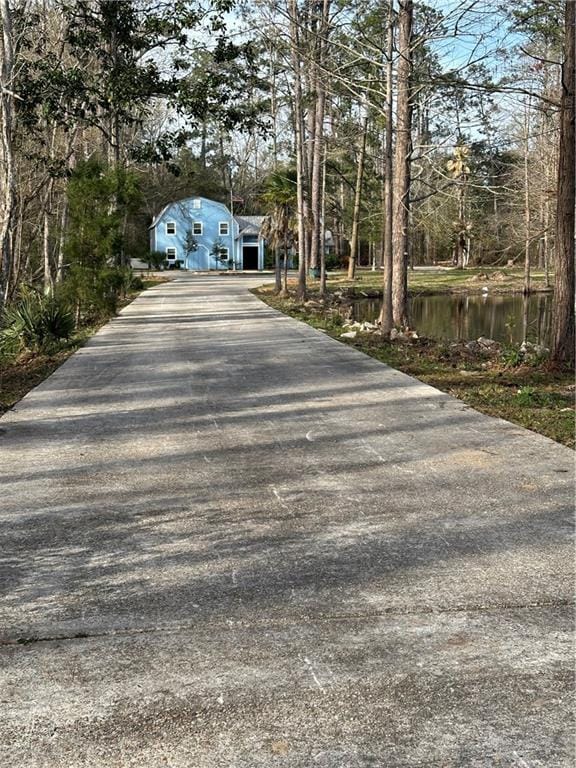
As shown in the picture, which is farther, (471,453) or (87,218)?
(87,218)

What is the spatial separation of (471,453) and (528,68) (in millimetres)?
10139

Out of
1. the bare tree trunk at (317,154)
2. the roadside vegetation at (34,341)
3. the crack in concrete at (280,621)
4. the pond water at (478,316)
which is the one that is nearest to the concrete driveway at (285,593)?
the crack in concrete at (280,621)

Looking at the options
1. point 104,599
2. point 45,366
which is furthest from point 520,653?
point 45,366

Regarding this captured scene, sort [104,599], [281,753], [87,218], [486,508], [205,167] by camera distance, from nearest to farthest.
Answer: [281,753]
[104,599]
[486,508]
[87,218]
[205,167]

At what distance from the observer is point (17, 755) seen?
2.63 metres

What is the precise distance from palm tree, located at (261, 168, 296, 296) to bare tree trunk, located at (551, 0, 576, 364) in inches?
802

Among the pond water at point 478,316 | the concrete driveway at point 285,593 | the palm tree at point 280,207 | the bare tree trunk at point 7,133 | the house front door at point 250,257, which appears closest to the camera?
the concrete driveway at point 285,593

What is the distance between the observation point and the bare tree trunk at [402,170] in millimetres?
14508

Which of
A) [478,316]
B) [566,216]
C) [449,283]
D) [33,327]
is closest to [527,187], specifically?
[478,316]

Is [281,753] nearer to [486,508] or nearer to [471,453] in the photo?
[486,508]

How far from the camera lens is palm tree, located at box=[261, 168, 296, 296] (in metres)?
31.0

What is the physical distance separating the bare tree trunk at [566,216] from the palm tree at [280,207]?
20.4 m

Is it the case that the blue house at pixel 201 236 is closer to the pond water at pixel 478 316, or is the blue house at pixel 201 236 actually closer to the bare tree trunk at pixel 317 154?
the bare tree trunk at pixel 317 154

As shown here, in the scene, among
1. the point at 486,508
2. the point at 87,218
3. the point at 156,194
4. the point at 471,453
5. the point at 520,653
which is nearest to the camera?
the point at 520,653
